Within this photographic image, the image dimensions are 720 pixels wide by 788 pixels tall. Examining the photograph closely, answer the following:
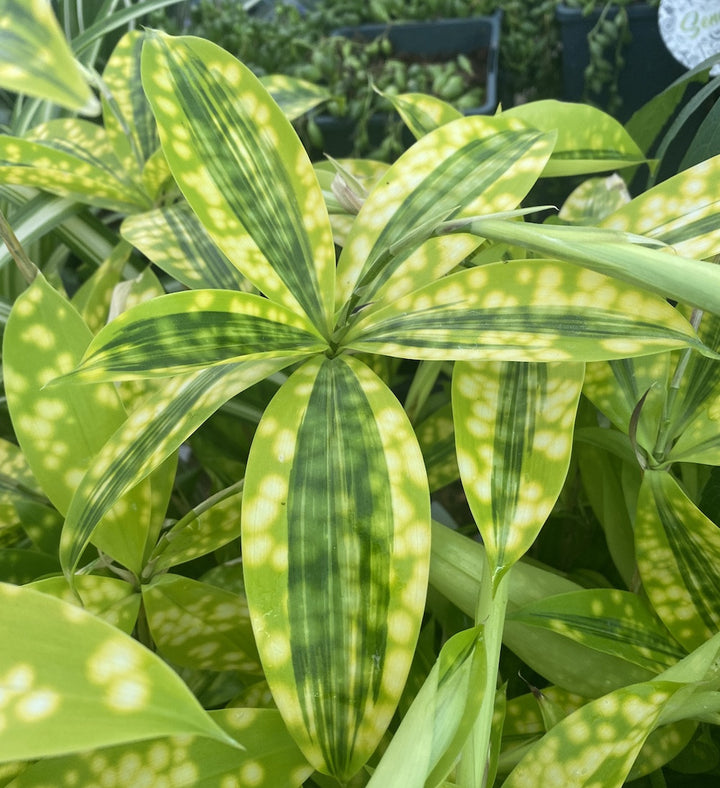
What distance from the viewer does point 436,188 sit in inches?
17.1

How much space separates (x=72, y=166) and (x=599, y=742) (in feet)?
1.79

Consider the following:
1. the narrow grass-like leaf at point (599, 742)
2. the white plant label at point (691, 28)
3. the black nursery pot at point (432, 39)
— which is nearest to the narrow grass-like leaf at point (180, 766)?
the narrow grass-like leaf at point (599, 742)

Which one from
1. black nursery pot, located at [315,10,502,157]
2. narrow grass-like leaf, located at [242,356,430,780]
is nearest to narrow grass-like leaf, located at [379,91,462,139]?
narrow grass-like leaf, located at [242,356,430,780]

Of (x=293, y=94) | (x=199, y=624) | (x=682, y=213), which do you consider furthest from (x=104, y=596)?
(x=293, y=94)

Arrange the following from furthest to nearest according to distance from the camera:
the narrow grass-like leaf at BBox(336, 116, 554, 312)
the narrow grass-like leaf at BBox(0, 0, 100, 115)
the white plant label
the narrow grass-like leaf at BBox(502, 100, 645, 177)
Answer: the white plant label → the narrow grass-like leaf at BBox(502, 100, 645, 177) → the narrow grass-like leaf at BBox(336, 116, 554, 312) → the narrow grass-like leaf at BBox(0, 0, 100, 115)

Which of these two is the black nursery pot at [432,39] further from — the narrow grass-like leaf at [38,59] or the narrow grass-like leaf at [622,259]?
the narrow grass-like leaf at [38,59]

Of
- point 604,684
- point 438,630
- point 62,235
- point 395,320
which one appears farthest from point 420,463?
point 62,235

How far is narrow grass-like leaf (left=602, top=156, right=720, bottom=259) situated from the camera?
390 millimetres

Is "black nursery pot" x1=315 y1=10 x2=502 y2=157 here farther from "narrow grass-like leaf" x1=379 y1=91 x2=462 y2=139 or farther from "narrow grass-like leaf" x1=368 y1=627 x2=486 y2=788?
"narrow grass-like leaf" x1=368 y1=627 x2=486 y2=788

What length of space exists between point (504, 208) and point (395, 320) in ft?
0.31

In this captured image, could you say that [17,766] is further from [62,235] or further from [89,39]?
[89,39]

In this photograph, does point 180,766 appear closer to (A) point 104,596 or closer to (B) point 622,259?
(A) point 104,596

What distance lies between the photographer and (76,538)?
37 cm

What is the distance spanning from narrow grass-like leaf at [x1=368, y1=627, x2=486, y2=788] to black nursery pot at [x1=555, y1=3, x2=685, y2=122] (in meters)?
1.14
